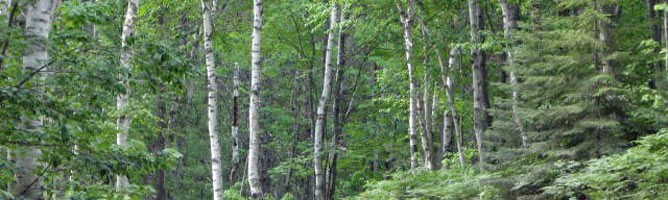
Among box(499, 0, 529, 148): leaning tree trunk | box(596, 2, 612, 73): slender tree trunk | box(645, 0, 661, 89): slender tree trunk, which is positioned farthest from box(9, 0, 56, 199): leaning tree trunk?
box(645, 0, 661, 89): slender tree trunk

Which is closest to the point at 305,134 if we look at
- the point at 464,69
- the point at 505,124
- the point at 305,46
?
the point at 305,46

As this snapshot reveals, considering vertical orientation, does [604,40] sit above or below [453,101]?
above

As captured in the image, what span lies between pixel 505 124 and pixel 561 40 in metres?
2.24

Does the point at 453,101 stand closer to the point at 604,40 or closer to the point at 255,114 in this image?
the point at 255,114

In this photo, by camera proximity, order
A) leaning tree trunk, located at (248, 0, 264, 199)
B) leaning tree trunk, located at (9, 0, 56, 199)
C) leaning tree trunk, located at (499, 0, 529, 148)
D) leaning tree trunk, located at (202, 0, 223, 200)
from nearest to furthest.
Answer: leaning tree trunk, located at (9, 0, 56, 199) → leaning tree trunk, located at (499, 0, 529, 148) → leaning tree trunk, located at (202, 0, 223, 200) → leaning tree trunk, located at (248, 0, 264, 199)

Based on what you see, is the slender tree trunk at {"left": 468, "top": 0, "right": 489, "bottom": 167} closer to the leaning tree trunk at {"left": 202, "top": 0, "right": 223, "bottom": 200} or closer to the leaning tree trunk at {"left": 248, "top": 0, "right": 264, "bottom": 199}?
the leaning tree trunk at {"left": 248, "top": 0, "right": 264, "bottom": 199}

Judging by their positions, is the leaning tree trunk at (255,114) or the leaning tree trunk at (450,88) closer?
the leaning tree trunk at (450,88)

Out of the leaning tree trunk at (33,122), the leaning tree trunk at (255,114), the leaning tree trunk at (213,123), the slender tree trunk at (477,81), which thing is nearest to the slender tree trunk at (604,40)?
the slender tree trunk at (477,81)

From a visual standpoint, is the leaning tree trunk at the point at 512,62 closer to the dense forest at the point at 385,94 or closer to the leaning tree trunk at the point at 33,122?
the dense forest at the point at 385,94

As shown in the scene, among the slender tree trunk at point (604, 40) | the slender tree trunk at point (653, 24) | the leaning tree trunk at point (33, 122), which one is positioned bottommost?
the leaning tree trunk at point (33, 122)

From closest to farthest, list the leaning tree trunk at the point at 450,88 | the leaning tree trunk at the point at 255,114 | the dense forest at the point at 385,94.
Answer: the dense forest at the point at 385,94, the leaning tree trunk at the point at 450,88, the leaning tree trunk at the point at 255,114

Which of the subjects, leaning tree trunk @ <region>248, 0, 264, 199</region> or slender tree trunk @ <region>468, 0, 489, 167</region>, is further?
leaning tree trunk @ <region>248, 0, 264, 199</region>

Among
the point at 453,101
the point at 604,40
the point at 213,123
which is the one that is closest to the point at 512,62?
the point at 604,40

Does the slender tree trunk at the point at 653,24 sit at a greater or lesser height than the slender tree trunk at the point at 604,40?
greater
